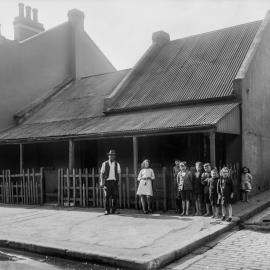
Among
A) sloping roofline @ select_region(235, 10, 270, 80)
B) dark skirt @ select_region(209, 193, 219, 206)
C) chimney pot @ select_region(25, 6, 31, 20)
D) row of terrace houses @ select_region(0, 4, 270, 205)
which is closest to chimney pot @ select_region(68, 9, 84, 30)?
row of terrace houses @ select_region(0, 4, 270, 205)

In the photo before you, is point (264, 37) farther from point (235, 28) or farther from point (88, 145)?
point (88, 145)

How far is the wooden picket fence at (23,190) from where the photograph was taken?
47.6 ft

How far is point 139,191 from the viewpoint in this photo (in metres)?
11.6

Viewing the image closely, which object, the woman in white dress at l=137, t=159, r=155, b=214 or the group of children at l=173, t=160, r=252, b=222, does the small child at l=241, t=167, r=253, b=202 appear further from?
the woman in white dress at l=137, t=159, r=155, b=214

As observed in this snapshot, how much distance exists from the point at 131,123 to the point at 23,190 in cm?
487

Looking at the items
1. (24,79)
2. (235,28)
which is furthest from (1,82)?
(235,28)

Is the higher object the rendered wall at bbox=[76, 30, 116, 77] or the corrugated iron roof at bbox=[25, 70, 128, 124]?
the rendered wall at bbox=[76, 30, 116, 77]

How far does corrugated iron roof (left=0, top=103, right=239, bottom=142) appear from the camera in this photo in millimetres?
12102

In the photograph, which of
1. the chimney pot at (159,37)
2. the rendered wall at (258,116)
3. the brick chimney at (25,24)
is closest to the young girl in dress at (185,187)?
the rendered wall at (258,116)

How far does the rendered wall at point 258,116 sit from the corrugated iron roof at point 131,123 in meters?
1.36

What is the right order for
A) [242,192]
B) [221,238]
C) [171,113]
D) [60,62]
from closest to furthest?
[221,238], [242,192], [171,113], [60,62]

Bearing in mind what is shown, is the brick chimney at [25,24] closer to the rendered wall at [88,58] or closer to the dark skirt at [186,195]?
the rendered wall at [88,58]

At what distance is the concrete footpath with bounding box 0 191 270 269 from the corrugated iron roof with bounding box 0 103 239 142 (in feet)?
8.51

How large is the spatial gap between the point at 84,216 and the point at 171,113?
4844mm
